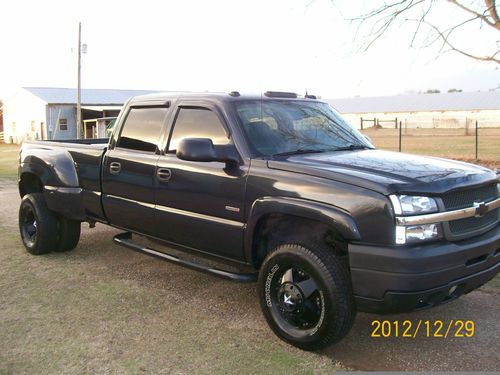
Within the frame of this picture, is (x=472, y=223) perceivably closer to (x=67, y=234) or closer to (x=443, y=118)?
(x=67, y=234)

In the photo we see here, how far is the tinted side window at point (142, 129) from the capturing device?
5.18m

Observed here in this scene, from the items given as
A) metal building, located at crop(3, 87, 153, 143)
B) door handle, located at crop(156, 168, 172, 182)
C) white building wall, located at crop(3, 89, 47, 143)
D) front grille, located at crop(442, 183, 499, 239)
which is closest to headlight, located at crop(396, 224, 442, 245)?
front grille, located at crop(442, 183, 499, 239)

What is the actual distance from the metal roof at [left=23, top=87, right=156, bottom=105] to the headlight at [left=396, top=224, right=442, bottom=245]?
47.0m

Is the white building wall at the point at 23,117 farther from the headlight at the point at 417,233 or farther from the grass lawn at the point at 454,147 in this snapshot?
the headlight at the point at 417,233

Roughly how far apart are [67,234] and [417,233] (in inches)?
178

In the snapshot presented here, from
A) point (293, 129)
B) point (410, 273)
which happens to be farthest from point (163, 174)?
point (410, 273)

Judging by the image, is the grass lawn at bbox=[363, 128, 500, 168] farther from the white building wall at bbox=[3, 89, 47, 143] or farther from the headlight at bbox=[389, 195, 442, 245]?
the white building wall at bbox=[3, 89, 47, 143]

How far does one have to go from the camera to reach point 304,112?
502cm

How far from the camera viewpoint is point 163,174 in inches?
191

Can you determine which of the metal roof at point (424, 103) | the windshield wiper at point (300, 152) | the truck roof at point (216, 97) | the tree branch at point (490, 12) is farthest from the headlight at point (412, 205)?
the metal roof at point (424, 103)

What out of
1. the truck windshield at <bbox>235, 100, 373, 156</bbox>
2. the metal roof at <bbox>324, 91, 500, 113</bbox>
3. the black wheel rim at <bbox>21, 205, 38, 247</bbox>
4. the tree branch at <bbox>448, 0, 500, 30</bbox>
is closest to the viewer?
the truck windshield at <bbox>235, 100, 373, 156</bbox>

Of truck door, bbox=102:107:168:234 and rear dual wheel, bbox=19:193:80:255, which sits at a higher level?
truck door, bbox=102:107:168:234

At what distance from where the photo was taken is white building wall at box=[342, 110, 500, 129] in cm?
6578

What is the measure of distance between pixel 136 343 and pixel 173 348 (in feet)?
1.00
